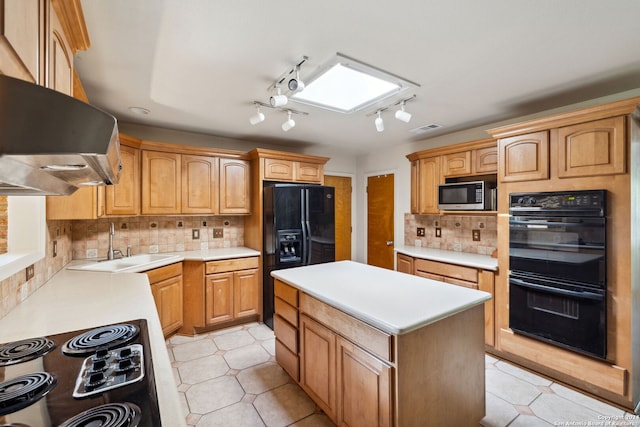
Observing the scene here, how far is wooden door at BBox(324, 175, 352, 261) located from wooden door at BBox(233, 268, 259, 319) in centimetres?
182

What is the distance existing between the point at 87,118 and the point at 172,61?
1.72 m

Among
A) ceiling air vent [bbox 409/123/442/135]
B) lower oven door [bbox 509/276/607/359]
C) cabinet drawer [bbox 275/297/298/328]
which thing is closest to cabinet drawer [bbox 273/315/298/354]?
cabinet drawer [bbox 275/297/298/328]

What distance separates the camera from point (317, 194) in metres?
3.70

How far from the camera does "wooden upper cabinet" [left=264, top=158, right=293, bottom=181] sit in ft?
12.0

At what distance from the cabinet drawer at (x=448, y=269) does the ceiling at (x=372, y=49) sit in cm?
160

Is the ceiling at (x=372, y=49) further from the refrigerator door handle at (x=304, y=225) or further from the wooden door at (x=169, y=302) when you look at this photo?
the wooden door at (x=169, y=302)

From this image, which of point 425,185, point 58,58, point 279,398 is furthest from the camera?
point 425,185

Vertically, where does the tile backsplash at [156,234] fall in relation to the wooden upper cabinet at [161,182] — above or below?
below

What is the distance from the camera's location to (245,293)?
3.50 m

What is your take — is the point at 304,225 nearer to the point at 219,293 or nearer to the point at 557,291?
the point at 219,293

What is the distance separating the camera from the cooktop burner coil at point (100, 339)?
3.50 ft

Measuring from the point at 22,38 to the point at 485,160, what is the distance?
3497mm

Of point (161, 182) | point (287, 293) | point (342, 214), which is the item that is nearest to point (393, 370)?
point (287, 293)

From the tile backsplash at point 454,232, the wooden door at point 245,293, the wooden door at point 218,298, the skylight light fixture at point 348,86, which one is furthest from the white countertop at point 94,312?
the tile backsplash at point 454,232
